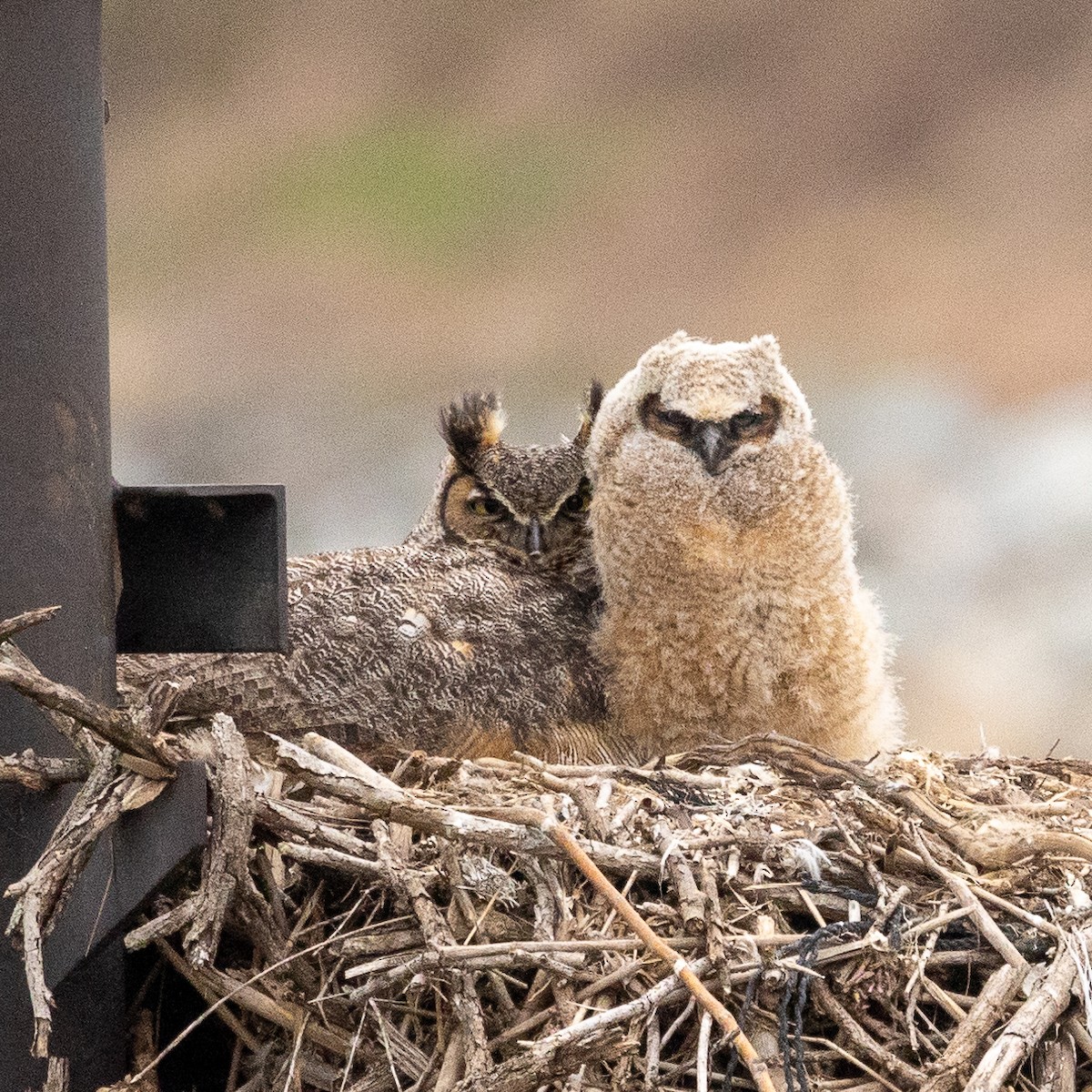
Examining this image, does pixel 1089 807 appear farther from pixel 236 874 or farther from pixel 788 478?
pixel 236 874

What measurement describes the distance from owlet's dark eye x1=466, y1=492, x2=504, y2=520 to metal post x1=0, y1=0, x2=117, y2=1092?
1.55m

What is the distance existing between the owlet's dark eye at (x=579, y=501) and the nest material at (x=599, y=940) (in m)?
1.30

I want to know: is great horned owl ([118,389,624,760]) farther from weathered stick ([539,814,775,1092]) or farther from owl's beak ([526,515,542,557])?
weathered stick ([539,814,775,1092])

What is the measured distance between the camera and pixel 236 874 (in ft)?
4.97

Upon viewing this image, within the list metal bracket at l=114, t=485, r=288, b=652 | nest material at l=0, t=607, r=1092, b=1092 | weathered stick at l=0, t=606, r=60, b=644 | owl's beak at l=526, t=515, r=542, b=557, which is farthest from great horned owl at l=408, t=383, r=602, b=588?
weathered stick at l=0, t=606, r=60, b=644

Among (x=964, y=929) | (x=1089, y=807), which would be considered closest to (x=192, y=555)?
(x=964, y=929)

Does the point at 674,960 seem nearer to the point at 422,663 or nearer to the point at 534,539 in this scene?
the point at 422,663

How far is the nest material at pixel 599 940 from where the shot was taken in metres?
1.48

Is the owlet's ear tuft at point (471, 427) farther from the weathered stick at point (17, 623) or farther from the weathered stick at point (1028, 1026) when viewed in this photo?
the weathered stick at point (17, 623)

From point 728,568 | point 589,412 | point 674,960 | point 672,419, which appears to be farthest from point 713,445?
point 674,960

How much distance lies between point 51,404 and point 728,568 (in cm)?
151

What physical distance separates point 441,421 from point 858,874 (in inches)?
70.1

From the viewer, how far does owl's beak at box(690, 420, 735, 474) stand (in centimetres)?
269

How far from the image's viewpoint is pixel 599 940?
1.53 m
